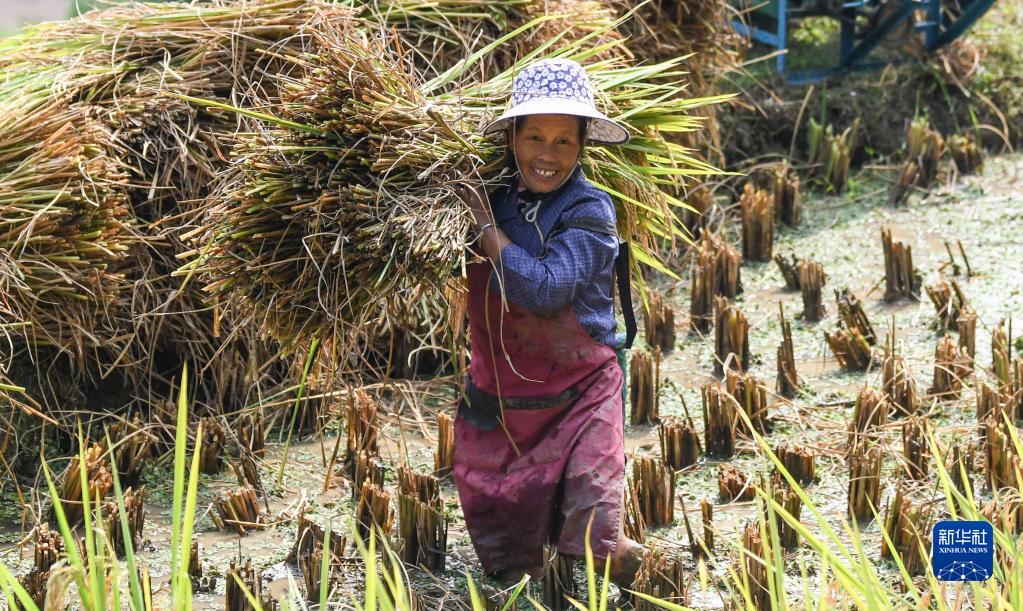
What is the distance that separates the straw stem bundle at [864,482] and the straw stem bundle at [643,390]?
93cm

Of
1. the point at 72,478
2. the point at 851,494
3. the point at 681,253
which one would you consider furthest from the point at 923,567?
the point at 681,253

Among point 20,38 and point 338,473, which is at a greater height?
point 20,38

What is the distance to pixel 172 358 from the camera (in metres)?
4.47

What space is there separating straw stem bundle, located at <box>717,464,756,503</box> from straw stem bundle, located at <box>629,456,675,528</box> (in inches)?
9.0

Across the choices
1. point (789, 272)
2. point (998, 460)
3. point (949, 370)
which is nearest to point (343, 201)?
point (998, 460)

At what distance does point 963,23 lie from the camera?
7637 mm

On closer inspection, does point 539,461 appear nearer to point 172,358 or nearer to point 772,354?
point 172,358

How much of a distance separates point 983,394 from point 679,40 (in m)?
2.32

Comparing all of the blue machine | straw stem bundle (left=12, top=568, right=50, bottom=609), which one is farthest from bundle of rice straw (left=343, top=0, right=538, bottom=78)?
the blue machine

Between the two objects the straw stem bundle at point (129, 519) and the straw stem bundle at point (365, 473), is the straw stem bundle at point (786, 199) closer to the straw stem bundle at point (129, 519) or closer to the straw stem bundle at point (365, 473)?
the straw stem bundle at point (365, 473)

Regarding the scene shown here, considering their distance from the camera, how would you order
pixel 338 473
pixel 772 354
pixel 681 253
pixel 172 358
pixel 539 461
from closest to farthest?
pixel 539 461
pixel 338 473
pixel 172 358
pixel 772 354
pixel 681 253

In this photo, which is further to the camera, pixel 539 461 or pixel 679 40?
pixel 679 40

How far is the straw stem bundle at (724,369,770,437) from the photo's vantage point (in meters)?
4.36

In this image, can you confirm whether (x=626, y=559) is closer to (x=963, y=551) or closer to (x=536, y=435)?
(x=536, y=435)
